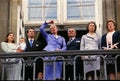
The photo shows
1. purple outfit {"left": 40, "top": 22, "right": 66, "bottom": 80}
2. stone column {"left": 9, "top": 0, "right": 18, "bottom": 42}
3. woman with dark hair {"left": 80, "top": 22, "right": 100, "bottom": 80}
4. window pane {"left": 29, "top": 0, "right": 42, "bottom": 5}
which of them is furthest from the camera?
window pane {"left": 29, "top": 0, "right": 42, "bottom": 5}

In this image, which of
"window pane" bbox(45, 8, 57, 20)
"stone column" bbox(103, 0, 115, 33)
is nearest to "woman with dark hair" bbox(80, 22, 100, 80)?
"stone column" bbox(103, 0, 115, 33)

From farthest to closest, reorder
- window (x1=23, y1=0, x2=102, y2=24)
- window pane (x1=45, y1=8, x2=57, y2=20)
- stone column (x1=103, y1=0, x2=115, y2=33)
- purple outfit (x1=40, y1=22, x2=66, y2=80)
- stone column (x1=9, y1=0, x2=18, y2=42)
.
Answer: window pane (x1=45, y1=8, x2=57, y2=20), window (x1=23, y1=0, x2=102, y2=24), stone column (x1=9, y1=0, x2=18, y2=42), stone column (x1=103, y1=0, x2=115, y2=33), purple outfit (x1=40, y1=22, x2=66, y2=80)

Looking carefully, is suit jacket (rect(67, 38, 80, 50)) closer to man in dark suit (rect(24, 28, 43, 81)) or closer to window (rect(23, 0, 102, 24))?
man in dark suit (rect(24, 28, 43, 81))

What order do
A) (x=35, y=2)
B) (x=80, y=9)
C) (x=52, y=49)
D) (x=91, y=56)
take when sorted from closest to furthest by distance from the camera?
(x=91, y=56)
(x=52, y=49)
(x=80, y=9)
(x=35, y=2)

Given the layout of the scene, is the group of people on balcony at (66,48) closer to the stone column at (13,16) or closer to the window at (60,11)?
the stone column at (13,16)

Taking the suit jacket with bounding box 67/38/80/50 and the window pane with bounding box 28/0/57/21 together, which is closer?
the suit jacket with bounding box 67/38/80/50

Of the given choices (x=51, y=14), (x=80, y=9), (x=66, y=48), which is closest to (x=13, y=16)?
(x=51, y=14)

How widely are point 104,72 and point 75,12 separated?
3.16 metres

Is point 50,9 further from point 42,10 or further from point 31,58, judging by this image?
point 31,58

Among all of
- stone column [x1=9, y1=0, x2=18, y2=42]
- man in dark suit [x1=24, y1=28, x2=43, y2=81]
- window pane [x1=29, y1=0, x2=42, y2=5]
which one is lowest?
man in dark suit [x1=24, y1=28, x2=43, y2=81]

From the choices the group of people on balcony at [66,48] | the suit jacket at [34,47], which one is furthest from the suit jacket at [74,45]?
the suit jacket at [34,47]

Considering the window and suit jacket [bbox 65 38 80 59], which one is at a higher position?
the window

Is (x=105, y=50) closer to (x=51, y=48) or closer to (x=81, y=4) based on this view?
(x=51, y=48)

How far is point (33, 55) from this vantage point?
9203 mm
